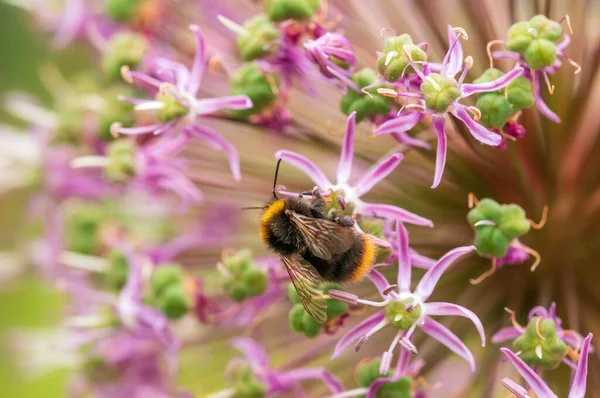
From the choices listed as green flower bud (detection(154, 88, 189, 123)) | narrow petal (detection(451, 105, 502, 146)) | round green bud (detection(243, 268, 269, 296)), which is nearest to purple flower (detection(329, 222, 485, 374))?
narrow petal (detection(451, 105, 502, 146))

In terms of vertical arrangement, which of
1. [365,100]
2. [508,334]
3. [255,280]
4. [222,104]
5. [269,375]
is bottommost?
[269,375]

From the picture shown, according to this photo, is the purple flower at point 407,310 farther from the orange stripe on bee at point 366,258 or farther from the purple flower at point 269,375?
the purple flower at point 269,375

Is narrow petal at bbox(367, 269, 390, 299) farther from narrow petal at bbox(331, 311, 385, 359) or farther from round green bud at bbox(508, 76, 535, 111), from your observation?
round green bud at bbox(508, 76, 535, 111)

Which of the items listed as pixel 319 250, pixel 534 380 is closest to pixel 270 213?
pixel 319 250

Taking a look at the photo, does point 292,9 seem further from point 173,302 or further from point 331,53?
point 173,302

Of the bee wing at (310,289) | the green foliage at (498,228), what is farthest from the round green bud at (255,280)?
the green foliage at (498,228)
